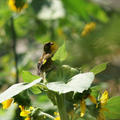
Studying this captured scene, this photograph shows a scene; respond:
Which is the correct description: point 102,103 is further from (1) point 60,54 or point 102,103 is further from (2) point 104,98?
(1) point 60,54

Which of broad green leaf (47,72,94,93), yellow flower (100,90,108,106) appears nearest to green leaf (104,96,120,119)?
yellow flower (100,90,108,106)

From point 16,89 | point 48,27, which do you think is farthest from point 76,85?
point 48,27

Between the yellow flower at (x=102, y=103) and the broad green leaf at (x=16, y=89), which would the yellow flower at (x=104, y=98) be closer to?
the yellow flower at (x=102, y=103)

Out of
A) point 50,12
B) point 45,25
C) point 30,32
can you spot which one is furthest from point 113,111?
point 30,32

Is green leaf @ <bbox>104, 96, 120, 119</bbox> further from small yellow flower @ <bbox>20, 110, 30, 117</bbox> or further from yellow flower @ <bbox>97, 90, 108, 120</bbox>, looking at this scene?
small yellow flower @ <bbox>20, 110, 30, 117</bbox>

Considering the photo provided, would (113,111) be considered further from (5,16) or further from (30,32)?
(30,32)

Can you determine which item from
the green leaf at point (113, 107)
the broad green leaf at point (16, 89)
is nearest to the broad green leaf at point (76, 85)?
the broad green leaf at point (16, 89)
